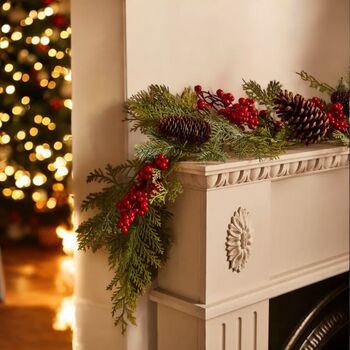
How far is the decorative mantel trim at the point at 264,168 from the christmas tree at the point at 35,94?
97.9 inches

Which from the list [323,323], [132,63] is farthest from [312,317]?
[132,63]

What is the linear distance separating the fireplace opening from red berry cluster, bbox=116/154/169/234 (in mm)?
599

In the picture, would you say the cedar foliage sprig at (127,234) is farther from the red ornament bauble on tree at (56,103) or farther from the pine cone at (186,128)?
the red ornament bauble on tree at (56,103)

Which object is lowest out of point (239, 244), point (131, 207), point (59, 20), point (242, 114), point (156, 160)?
point (239, 244)

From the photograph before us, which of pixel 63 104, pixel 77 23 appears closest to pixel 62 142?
pixel 63 104

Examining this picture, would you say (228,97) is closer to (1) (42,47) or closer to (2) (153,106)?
(2) (153,106)

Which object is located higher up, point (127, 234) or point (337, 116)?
point (337, 116)

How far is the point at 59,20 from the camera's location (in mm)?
4410

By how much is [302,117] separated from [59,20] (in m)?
2.61

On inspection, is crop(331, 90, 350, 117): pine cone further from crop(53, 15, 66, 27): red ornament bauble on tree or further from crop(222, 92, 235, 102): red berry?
crop(53, 15, 66, 27): red ornament bauble on tree

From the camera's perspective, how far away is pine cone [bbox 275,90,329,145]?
2.11 m

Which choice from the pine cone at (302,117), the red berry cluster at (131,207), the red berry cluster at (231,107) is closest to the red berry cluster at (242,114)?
the red berry cluster at (231,107)

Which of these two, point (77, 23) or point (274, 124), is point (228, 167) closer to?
point (274, 124)

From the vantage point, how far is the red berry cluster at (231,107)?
2029 millimetres
